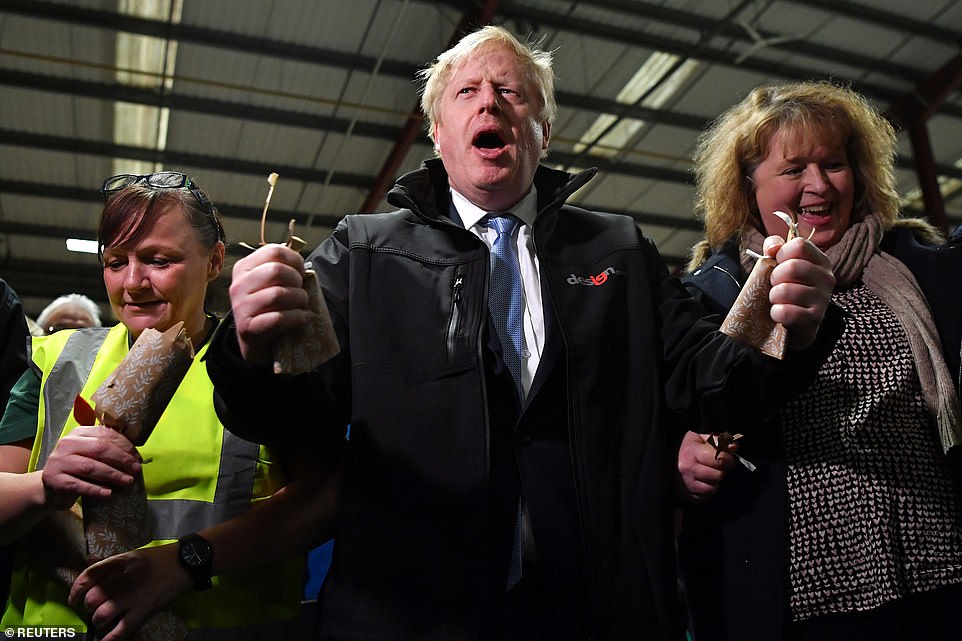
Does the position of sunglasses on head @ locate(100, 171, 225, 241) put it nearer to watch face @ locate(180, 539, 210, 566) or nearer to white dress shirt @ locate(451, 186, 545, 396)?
white dress shirt @ locate(451, 186, 545, 396)

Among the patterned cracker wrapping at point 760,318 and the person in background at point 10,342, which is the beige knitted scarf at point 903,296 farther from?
the person in background at point 10,342

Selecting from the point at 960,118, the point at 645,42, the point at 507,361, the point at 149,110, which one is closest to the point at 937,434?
the point at 507,361

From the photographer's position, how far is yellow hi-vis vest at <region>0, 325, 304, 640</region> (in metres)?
1.58

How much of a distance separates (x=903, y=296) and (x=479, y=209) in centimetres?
98

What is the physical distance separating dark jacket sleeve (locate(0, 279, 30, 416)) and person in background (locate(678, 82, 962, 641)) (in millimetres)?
1449

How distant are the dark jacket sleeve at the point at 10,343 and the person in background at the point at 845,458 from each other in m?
1.45

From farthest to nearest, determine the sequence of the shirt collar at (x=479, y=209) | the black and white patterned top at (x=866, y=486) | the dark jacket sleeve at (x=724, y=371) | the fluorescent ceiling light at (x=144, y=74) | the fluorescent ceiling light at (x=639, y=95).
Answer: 1. the fluorescent ceiling light at (x=639, y=95)
2. the fluorescent ceiling light at (x=144, y=74)
3. the shirt collar at (x=479, y=209)
4. the black and white patterned top at (x=866, y=486)
5. the dark jacket sleeve at (x=724, y=371)

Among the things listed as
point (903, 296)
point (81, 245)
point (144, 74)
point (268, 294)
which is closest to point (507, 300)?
point (268, 294)

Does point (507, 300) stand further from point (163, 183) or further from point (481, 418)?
point (163, 183)

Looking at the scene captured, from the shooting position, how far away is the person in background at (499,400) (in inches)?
53.5

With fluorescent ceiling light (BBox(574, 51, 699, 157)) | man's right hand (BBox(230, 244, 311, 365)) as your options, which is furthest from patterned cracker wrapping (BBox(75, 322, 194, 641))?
fluorescent ceiling light (BBox(574, 51, 699, 157))

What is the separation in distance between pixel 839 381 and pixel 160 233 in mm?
1525

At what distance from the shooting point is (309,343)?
1.27m

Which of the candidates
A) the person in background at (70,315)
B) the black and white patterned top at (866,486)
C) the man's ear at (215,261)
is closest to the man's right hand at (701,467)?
the black and white patterned top at (866,486)
